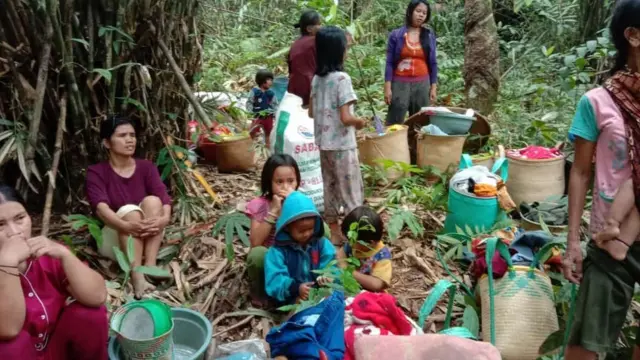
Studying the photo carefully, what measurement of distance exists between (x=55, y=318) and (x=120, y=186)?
3.73 feet

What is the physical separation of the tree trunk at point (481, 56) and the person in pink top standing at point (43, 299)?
4.50 m

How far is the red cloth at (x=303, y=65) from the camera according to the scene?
451 cm

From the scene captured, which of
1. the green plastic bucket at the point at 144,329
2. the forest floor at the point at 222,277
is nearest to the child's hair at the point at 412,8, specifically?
the forest floor at the point at 222,277

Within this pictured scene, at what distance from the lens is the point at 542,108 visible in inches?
229

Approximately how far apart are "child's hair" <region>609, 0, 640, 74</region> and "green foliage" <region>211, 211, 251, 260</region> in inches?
81.9

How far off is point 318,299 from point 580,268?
0.98 metres

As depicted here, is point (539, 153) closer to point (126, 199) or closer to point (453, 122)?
point (453, 122)

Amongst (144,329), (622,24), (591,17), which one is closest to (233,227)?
(144,329)

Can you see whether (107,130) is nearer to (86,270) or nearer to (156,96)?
(156,96)

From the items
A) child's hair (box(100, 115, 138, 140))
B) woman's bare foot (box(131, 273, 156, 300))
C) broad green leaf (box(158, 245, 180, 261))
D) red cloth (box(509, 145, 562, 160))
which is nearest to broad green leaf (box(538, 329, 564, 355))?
red cloth (box(509, 145, 562, 160))

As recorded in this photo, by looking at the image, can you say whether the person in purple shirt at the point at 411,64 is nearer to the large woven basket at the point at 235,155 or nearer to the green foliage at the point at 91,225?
the large woven basket at the point at 235,155

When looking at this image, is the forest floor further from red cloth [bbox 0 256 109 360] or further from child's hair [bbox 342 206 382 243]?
red cloth [bbox 0 256 109 360]

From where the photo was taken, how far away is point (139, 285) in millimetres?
2863

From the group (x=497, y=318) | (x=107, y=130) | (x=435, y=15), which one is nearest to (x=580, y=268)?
(x=497, y=318)
